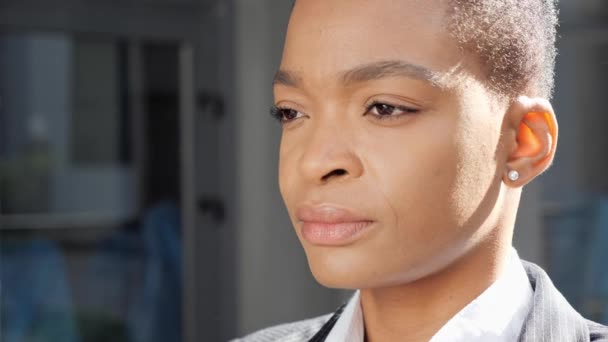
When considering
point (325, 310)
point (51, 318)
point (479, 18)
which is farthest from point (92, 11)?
point (479, 18)

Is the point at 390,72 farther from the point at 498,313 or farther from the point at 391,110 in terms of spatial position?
the point at 498,313

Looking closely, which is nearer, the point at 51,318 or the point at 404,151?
the point at 404,151

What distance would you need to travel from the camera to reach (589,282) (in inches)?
97.0

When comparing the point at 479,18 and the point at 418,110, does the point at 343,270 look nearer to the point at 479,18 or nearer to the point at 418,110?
the point at 418,110

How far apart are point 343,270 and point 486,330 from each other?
0.65ft

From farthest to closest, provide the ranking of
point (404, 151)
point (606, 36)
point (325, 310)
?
point (325, 310) → point (606, 36) → point (404, 151)

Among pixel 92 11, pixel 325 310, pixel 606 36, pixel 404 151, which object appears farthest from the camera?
pixel 325 310

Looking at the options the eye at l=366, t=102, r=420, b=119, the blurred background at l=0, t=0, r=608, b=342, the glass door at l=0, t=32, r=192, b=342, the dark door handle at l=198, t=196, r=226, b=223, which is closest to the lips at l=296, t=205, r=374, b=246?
the eye at l=366, t=102, r=420, b=119

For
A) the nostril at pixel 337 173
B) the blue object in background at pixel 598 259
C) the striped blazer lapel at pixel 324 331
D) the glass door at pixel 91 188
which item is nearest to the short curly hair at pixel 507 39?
the nostril at pixel 337 173

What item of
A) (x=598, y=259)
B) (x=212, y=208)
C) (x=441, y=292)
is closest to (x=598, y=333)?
(x=441, y=292)

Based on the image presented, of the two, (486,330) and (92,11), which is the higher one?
(92,11)

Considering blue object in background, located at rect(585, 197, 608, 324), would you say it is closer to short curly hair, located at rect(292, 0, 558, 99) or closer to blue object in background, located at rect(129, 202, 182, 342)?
short curly hair, located at rect(292, 0, 558, 99)

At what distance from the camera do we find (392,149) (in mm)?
1110

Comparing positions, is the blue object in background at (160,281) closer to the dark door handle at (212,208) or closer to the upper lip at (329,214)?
the dark door handle at (212,208)
